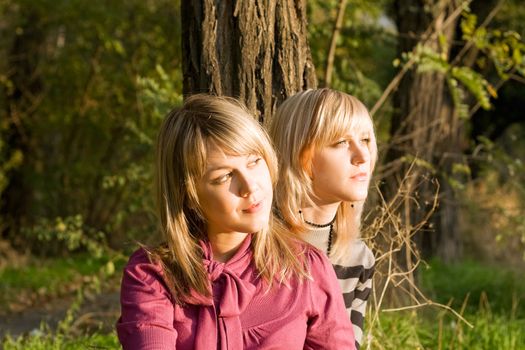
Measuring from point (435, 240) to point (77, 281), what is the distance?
4.18 metres

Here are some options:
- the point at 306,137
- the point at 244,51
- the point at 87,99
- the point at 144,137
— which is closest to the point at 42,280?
the point at 87,99

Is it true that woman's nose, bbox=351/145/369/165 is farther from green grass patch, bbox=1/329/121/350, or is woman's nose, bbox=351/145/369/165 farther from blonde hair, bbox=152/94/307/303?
green grass patch, bbox=1/329/121/350

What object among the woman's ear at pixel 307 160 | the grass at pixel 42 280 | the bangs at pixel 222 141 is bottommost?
the grass at pixel 42 280

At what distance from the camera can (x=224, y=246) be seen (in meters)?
2.77

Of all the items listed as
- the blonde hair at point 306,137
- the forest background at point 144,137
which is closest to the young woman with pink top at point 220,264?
the blonde hair at point 306,137

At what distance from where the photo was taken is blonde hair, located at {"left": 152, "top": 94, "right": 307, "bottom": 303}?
263cm

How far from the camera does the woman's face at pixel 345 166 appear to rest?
123 inches

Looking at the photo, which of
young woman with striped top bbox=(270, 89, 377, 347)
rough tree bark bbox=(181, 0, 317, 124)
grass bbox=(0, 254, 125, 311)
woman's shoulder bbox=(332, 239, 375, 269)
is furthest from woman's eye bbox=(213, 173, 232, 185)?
grass bbox=(0, 254, 125, 311)

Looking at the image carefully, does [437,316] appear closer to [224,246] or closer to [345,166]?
[345,166]

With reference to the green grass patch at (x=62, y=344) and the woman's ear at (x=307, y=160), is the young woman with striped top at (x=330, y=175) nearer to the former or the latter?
the woman's ear at (x=307, y=160)

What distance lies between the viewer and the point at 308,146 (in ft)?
10.4

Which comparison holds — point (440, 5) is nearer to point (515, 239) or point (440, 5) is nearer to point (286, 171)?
point (286, 171)

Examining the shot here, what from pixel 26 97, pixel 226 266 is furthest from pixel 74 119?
pixel 226 266

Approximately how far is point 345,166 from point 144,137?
10.4 ft
